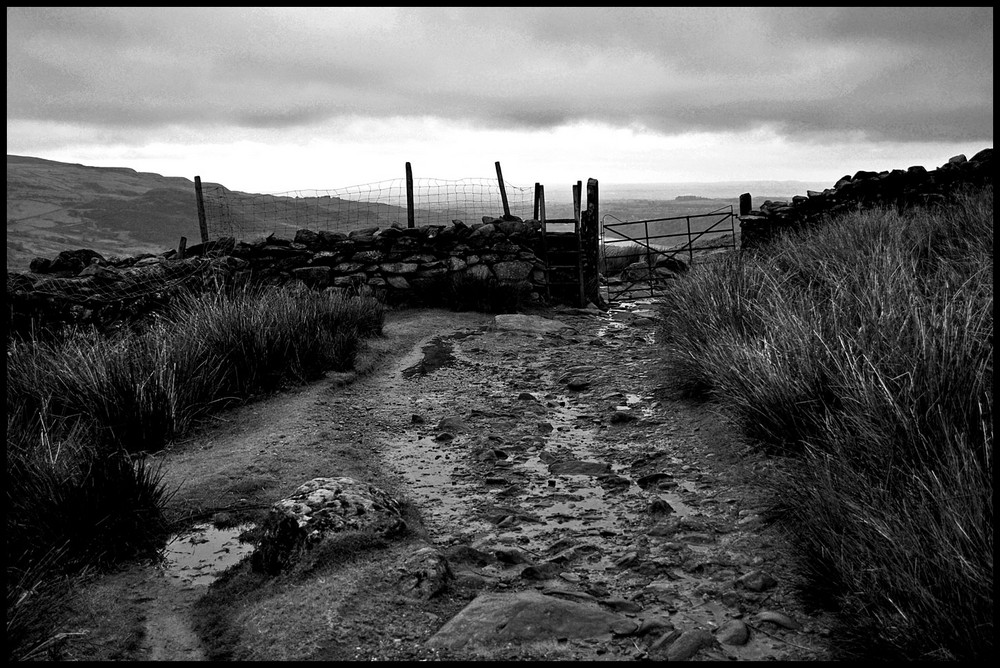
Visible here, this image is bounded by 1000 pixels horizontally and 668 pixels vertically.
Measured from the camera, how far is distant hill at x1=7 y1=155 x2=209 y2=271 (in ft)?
148

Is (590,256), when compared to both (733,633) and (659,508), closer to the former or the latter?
(659,508)

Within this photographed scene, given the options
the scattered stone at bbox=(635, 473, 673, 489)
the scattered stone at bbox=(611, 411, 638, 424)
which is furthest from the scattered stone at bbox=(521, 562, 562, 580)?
the scattered stone at bbox=(611, 411, 638, 424)

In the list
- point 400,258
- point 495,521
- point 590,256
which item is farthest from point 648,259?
point 495,521

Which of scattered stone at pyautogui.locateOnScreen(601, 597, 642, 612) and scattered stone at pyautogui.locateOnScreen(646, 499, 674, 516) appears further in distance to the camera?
scattered stone at pyautogui.locateOnScreen(646, 499, 674, 516)

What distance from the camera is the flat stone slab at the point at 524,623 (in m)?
2.62

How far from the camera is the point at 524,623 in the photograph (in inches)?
106

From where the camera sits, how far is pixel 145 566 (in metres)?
3.36

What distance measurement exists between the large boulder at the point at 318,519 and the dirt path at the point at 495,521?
12 centimetres

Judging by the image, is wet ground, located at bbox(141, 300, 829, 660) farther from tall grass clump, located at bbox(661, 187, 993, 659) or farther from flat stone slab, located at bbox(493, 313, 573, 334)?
flat stone slab, located at bbox(493, 313, 573, 334)

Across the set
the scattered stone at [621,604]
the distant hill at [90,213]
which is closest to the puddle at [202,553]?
the scattered stone at [621,604]

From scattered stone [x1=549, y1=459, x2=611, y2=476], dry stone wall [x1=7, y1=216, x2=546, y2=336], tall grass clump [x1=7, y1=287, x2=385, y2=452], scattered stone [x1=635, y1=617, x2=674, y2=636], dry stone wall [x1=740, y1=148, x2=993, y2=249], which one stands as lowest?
scattered stone [x1=549, y1=459, x2=611, y2=476]

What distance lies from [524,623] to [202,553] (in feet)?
5.80

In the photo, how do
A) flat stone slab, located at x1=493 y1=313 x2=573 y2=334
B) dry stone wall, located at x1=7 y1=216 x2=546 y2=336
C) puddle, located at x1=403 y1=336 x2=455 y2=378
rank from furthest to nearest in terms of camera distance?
dry stone wall, located at x1=7 y1=216 x2=546 y2=336, flat stone slab, located at x1=493 y1=313 x2=573 y2=334, puddle, located at x1=403 y1=336 x2=455 y2=378

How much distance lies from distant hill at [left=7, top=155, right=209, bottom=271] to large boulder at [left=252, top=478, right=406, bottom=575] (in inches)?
1439
